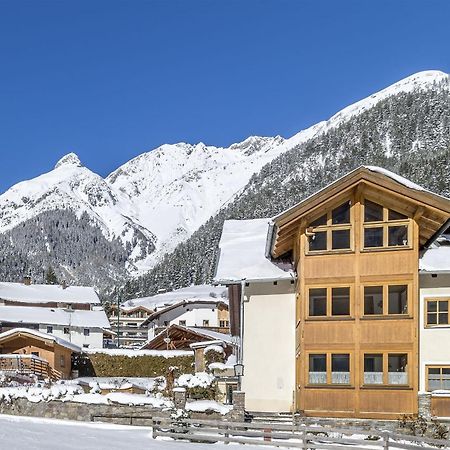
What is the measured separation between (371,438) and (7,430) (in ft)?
38.0

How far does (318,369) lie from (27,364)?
95.1 ft

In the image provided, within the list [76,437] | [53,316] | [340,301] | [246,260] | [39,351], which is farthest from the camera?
[53,316]

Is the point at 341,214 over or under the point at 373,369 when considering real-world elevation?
over

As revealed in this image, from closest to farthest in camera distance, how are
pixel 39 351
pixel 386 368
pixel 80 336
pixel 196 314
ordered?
pixel 386 368 → pixel 39 351 → pixel 80 336 → pixel 196 314

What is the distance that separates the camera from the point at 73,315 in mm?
77375

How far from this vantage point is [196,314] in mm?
88875

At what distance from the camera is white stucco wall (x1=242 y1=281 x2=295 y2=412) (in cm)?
2952

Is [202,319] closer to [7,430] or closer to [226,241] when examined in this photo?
[226,241]

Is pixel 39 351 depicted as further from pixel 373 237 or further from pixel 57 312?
pixel 373 237

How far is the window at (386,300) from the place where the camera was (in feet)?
91.4

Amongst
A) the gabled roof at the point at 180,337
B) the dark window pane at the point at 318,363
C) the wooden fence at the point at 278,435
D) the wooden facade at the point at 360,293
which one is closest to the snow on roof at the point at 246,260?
the wooden facade at the point at 360,293

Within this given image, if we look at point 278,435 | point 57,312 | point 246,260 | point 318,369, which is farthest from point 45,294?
point 278,435

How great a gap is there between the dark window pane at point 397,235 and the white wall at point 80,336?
51.3 m

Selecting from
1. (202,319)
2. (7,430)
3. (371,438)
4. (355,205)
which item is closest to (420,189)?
(355,205)
